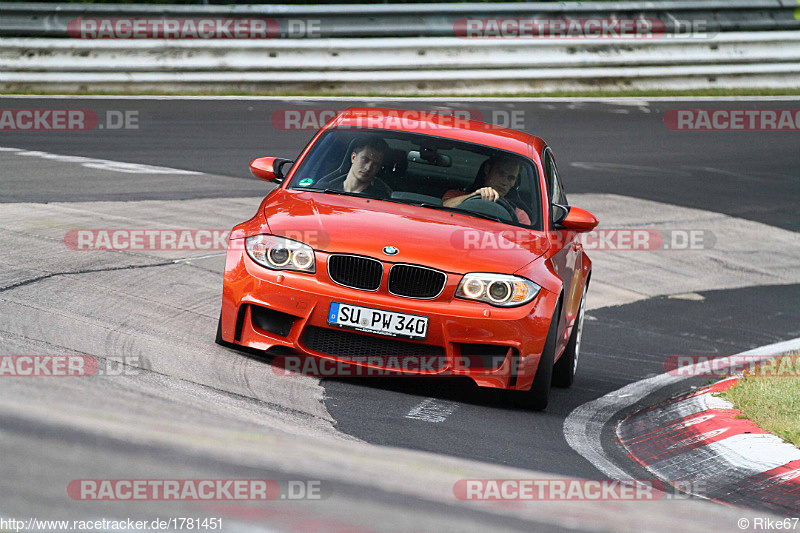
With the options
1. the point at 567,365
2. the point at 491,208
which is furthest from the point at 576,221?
the point at 567,365

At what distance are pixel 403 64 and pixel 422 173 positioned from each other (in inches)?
516

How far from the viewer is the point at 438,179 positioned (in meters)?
6.86

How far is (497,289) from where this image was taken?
5.64 m

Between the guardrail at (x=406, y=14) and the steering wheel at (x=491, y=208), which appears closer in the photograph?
the steering wheel at (x=491, y=208)

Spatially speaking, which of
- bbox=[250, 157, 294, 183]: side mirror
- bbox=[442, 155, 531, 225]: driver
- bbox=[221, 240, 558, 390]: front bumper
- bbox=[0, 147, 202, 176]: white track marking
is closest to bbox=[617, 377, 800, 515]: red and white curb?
bbox=[221, 240, 558, 390]: front bumper

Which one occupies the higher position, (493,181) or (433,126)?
(433,126)

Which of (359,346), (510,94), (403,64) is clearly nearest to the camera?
(359,346)

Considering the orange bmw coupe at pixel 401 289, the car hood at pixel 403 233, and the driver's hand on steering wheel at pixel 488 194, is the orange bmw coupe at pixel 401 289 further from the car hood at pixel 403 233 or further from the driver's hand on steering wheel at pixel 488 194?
the driver's hand on steering wheel at pixel 488 194

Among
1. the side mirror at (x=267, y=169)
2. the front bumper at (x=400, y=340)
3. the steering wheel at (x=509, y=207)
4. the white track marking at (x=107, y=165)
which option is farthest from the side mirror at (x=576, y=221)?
the white track marking at (x=107, y=165)

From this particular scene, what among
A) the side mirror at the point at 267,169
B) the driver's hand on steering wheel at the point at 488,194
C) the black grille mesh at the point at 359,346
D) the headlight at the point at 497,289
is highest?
the side mirror at the point at 267,169

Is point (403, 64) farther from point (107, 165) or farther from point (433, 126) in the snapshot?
point (433, 126)

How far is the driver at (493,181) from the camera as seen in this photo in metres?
6.72

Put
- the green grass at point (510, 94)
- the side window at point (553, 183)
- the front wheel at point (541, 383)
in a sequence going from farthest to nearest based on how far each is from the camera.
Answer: the green grass at point (510, 94) < the side window at point (553, 183) < the front wheel at point (541, 383)

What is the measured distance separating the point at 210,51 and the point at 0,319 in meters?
13.4
